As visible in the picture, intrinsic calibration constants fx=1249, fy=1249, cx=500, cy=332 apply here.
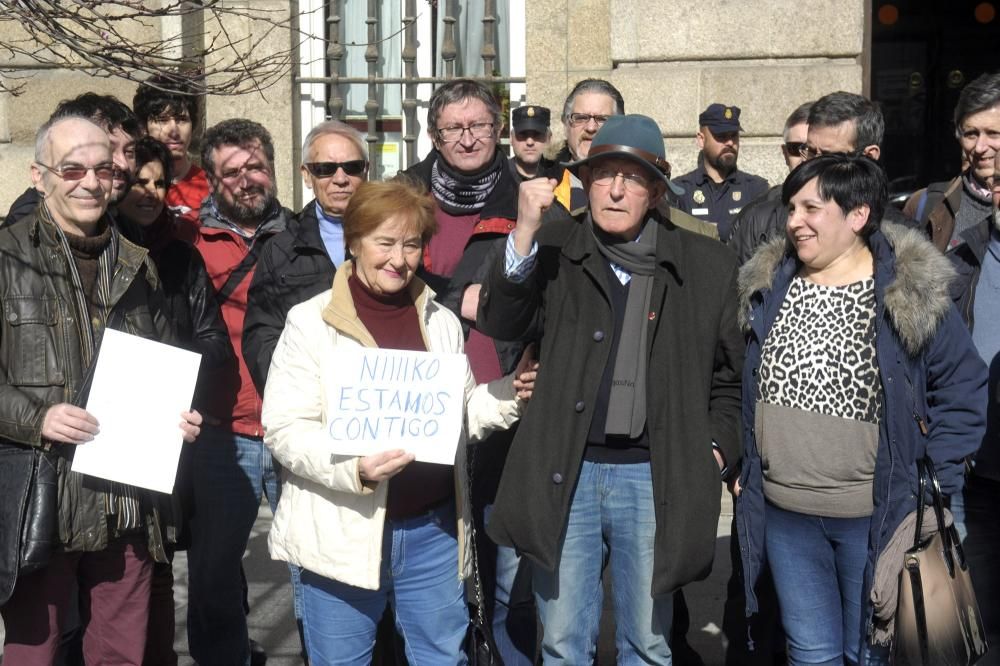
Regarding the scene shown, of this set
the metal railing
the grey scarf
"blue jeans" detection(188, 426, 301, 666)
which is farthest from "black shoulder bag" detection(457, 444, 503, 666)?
the metal railing

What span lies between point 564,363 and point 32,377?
163 cm

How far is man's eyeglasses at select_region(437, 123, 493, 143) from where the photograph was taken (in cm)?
492

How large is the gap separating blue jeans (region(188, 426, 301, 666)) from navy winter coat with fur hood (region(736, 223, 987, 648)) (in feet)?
7.50

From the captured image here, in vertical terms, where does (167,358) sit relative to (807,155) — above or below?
below

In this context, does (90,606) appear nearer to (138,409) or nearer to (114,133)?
(138,409)

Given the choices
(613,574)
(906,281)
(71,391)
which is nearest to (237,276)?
(71,391)

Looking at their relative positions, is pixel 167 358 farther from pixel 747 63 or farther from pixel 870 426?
pixel 747 63

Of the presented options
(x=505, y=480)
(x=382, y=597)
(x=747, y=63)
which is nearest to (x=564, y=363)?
(x=505, y=480)

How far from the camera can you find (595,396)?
3.86 m

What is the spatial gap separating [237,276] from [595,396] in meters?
1.77

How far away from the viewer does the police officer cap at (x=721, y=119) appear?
282 inches

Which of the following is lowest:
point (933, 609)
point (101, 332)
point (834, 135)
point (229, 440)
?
point (933, 609)

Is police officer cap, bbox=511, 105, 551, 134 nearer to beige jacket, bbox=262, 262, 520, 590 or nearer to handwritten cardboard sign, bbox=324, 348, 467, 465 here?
beige jacket, bbox=262, 262, 520, 590

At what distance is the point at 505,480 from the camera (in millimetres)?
3967
